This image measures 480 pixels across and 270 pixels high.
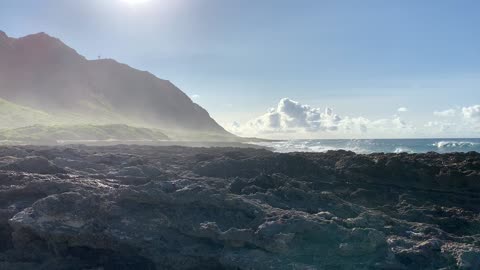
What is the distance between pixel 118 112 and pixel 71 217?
492 feet

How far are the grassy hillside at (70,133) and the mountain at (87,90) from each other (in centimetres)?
3323

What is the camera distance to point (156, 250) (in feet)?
25.1

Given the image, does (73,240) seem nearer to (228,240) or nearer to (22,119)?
(228,240)

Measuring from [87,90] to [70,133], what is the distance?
85.2 meters

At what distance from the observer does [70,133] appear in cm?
7244

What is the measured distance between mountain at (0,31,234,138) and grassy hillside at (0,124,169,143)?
3323 cm

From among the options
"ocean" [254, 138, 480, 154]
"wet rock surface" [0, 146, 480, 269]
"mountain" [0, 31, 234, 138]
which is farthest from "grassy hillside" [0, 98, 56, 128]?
"wet rock surface" [0, 146, 480, 269]

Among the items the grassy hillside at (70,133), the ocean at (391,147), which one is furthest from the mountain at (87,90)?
the ocean at (391,147)

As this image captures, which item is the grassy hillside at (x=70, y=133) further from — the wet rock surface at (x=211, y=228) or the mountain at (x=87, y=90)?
the wet rock surface at (x=211, y=228)

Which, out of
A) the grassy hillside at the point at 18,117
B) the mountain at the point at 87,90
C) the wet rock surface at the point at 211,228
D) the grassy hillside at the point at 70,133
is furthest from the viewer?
the mountain at the point at 87,90

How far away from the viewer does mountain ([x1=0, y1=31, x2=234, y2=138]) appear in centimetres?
13365

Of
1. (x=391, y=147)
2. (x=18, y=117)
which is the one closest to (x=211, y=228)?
(x=391, y=147)

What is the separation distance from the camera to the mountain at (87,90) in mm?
133650

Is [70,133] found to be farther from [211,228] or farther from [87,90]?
[87,90]
